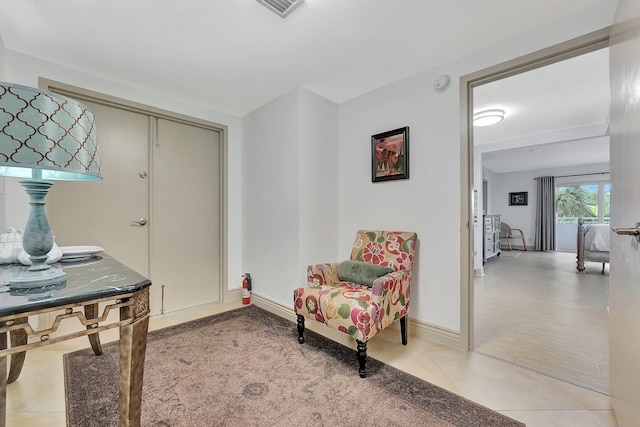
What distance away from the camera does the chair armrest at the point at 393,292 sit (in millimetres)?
1783

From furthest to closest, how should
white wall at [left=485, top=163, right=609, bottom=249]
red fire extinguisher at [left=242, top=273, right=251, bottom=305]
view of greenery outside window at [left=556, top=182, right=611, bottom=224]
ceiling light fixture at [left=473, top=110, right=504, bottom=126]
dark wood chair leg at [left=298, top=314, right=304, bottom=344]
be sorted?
white wall at [left=485, top=163, right=609, bottom=249], view of greenery outside window at [left=556, top=182, right=611, bottom=224], ceiling light fixture at [left=473, top=110, right=504, bottom=126], red fire extinguisher at [left=242, top=273, right=251, bottom=305], dark wood chair leg at [left=298, top=314, right=304, bottom=344]

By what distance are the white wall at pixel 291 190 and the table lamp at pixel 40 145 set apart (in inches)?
→ 69.5

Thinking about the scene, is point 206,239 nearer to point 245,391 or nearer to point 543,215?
point 245,391

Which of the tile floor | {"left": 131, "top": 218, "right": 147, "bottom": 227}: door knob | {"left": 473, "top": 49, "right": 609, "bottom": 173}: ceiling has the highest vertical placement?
{"left": 473, "top": 49, "right": 609, "bottom": 173}: ceiling

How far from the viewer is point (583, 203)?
24.5 ft

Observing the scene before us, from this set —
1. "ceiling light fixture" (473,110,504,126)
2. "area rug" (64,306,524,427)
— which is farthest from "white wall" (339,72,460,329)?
"ceiling light fixture" (473,110,504,126)

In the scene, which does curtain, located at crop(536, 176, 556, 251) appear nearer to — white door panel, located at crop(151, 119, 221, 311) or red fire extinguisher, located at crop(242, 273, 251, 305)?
red fire extinguisher, located at crop(242, 273, 251, 305)

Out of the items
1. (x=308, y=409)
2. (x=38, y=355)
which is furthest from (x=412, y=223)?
(x=38, y=355)

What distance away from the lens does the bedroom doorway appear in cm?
181

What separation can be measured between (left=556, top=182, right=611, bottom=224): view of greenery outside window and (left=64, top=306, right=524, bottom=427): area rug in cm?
866

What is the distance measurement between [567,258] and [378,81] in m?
6.97

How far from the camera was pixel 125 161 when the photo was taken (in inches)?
103

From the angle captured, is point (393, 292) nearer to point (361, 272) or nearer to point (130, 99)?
point (361, 272)

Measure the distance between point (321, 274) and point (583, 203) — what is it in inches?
353
